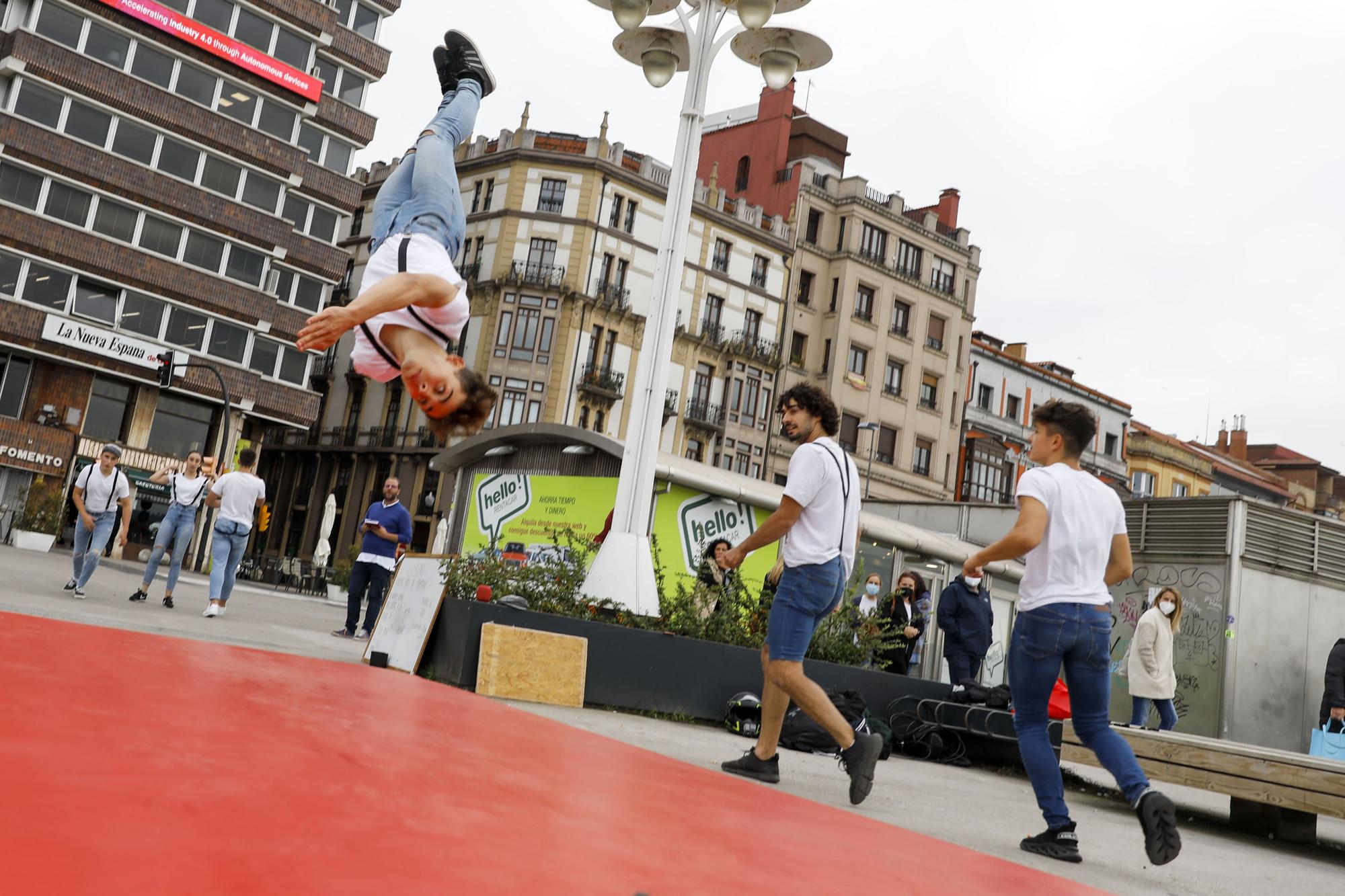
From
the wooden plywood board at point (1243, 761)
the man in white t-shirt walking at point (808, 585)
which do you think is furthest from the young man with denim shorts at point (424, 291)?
the wooden plywood board at point (1243, 761)

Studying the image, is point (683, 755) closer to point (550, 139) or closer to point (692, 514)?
point (692, 514)

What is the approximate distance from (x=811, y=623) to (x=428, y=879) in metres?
3.48

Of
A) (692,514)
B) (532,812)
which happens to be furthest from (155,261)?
(532,812)

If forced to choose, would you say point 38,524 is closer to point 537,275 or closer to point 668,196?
point 668,196

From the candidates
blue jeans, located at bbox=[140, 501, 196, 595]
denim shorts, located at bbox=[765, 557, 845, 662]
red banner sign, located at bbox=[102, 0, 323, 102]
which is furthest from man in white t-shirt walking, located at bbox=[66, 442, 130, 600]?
red banner sign, located at bbox=[102, 0, 323, 102]

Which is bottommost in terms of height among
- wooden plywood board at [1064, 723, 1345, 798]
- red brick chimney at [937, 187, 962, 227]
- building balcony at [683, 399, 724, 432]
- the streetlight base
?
wooden plywood board at [1064, 723, 1345, 798]

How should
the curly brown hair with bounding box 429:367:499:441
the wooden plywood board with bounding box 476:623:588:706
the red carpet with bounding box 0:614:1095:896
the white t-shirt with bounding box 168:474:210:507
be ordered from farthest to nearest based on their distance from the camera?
the white t-shirt with bounding box 168:474:210:507, the wooden plywood board with bounding box 476:623:588:706, the curly brown hair with bounding box 429:367:499:441, the red carpet with bounding box 0:614:1095:896

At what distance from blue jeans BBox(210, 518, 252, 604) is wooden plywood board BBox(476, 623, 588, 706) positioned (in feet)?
13.7

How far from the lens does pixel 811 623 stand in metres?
5.61

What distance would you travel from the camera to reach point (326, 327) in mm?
3289

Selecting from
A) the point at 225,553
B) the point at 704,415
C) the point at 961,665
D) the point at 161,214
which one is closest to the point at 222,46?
the point at 161,214

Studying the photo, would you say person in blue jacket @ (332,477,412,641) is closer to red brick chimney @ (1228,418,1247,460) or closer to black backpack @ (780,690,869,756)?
black backpack @ (780,690,869,756)

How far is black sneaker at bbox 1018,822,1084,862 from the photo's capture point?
474 centimetres

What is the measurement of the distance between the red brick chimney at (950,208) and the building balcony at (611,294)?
19083mm
